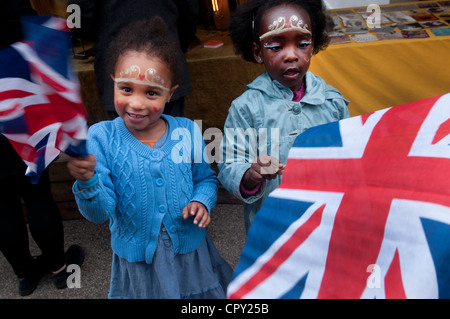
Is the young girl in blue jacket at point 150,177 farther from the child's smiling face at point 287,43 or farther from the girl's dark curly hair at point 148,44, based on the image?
the child's smiling face at point 287,43

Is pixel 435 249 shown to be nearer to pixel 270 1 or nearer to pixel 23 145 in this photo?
pixel 23 145

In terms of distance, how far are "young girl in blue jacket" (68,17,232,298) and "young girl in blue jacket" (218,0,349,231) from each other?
151 millimetres

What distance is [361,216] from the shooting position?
0.97 metres

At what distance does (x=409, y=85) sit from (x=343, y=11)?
960mm

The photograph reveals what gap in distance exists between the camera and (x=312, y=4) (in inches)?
62.0

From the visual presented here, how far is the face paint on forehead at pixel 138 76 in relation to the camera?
131 centimetres

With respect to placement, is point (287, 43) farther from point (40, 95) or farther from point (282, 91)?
point (40, 95)

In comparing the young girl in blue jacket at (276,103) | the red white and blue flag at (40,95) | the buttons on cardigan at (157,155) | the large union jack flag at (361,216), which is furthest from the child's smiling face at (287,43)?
the red white and blue flag at (40,95)

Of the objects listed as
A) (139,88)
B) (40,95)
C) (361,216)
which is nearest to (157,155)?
(139,88)

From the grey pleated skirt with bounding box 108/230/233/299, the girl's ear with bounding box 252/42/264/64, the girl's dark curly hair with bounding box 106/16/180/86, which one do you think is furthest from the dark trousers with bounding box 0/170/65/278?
the girl's ear with bounding box 252/42/264/64

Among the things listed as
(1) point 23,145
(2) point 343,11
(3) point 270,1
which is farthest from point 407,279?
(2) point 343,11

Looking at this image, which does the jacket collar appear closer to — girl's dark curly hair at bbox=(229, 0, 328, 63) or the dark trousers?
girl's dark curly hair at bbox=(229, 0, 328, 63)

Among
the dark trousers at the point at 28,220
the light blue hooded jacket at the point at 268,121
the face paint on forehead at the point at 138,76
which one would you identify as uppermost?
the face paint on forehead at the point at 138,76
